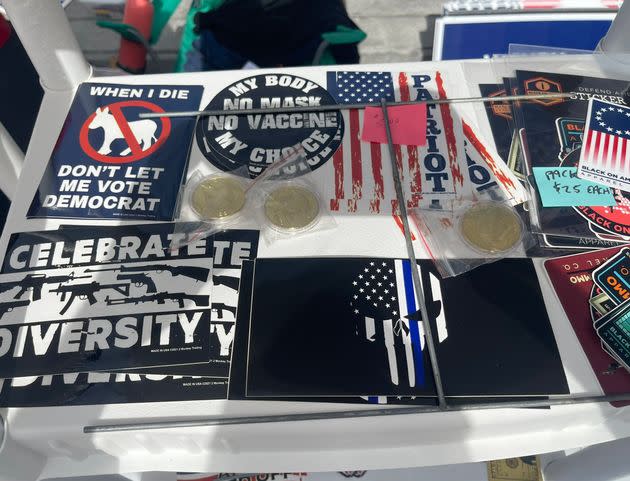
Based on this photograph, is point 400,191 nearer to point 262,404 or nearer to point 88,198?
point 262,404

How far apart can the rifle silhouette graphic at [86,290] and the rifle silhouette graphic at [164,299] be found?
0.01 meters

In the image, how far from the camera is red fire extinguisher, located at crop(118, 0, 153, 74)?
1.66m

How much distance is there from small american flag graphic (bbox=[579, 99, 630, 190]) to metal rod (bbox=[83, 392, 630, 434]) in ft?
1.03

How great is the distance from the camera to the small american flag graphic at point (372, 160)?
0.66 metres

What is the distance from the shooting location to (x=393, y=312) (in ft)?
1.87

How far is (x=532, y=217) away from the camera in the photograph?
0.64m

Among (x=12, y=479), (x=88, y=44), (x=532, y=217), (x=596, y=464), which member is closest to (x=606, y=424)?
(x=596, y=464)

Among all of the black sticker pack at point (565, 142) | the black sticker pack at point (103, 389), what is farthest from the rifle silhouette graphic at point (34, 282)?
the black sticker pack at point (565, 142)

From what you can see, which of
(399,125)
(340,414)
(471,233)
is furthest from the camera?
(399,125)

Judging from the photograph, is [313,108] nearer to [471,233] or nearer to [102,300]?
[471,233]

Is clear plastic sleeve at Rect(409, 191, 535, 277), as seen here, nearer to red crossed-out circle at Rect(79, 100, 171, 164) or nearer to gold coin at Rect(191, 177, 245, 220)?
gold coin at Rect(191, 177, 245, 220)

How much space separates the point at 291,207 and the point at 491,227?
0.29m

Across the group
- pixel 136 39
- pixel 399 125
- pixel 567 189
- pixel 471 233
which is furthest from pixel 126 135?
pixel 136 39

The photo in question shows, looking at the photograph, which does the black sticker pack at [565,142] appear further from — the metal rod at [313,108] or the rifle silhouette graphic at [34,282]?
the rifle silhouette graphic at [34,282]
